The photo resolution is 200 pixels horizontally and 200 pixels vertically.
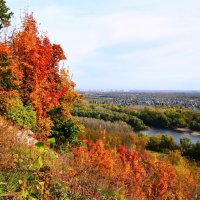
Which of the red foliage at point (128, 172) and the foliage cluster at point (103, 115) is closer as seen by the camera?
the red foliage at point (128, 172)

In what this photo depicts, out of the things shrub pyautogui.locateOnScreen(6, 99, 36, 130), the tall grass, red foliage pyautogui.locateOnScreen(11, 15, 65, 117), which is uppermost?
red foliage pyautogui.locateOnScreen(11, 15, 65, 117)

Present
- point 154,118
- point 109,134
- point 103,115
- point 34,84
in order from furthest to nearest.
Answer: point 154,118 → point 103,115 → point 109,134 → point 34,84

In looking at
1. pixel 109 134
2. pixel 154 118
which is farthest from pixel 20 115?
pixel 154 118

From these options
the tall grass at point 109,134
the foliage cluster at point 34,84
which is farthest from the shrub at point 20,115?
the tall grass at point 109,134

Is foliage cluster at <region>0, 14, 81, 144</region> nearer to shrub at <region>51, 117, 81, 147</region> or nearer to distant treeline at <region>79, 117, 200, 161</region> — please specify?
shrub at <region>51, 117, 81, 147</region>

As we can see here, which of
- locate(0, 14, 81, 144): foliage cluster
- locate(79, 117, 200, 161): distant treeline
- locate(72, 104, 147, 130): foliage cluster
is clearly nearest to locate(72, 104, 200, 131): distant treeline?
locate(72, 104, 147, 130): foliage cluster

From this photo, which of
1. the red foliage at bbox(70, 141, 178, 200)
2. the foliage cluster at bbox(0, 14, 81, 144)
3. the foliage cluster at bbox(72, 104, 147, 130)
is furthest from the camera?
the foliage cluster at bbox(72, 104, 147, 130)

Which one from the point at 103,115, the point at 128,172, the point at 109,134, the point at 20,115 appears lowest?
the point at 103,115

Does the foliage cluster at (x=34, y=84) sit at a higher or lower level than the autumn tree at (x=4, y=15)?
lower

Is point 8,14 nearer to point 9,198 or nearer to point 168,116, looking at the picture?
point 9,198

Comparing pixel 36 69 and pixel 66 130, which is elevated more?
pixel 36 69

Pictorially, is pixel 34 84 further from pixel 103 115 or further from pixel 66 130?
pixel 103 115

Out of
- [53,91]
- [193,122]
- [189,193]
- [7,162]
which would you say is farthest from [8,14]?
[193,122]

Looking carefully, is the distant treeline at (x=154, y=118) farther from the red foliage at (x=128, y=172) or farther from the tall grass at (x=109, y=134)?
the red foliage at (x=128, y=172)
